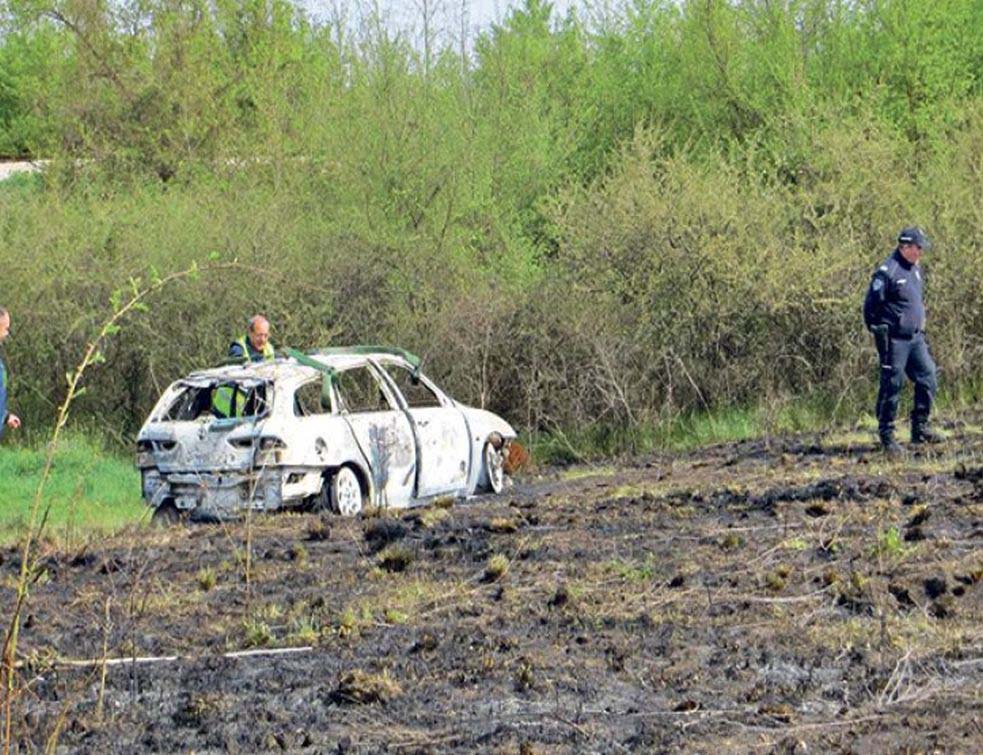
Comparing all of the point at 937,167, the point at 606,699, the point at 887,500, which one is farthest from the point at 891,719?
the point at 937,167

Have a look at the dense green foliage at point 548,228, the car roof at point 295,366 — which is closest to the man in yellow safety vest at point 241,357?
the car roof at point 295,366

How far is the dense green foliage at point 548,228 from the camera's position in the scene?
23078mm

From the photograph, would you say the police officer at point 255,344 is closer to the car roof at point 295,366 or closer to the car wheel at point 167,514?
the car roof at point 295,366

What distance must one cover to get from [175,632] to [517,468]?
1115cm

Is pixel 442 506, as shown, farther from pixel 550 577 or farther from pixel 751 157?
pixel 751 157

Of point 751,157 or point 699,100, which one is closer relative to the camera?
point 751,157

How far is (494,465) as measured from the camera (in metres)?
17.3

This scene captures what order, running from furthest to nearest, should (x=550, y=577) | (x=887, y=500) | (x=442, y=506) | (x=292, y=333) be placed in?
(x=292, y=333)
(x=442, y=506)
(x=887, y=500)
(x=550, y=577)

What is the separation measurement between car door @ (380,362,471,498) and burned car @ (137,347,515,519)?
18 mm

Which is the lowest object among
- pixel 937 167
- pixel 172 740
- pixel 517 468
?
pixel 517 468

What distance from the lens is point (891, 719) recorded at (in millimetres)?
6973

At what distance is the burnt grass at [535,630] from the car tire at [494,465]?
3419 mm

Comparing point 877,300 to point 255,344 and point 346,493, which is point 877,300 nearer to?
point 346,493

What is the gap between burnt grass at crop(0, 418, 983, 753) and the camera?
711cm
